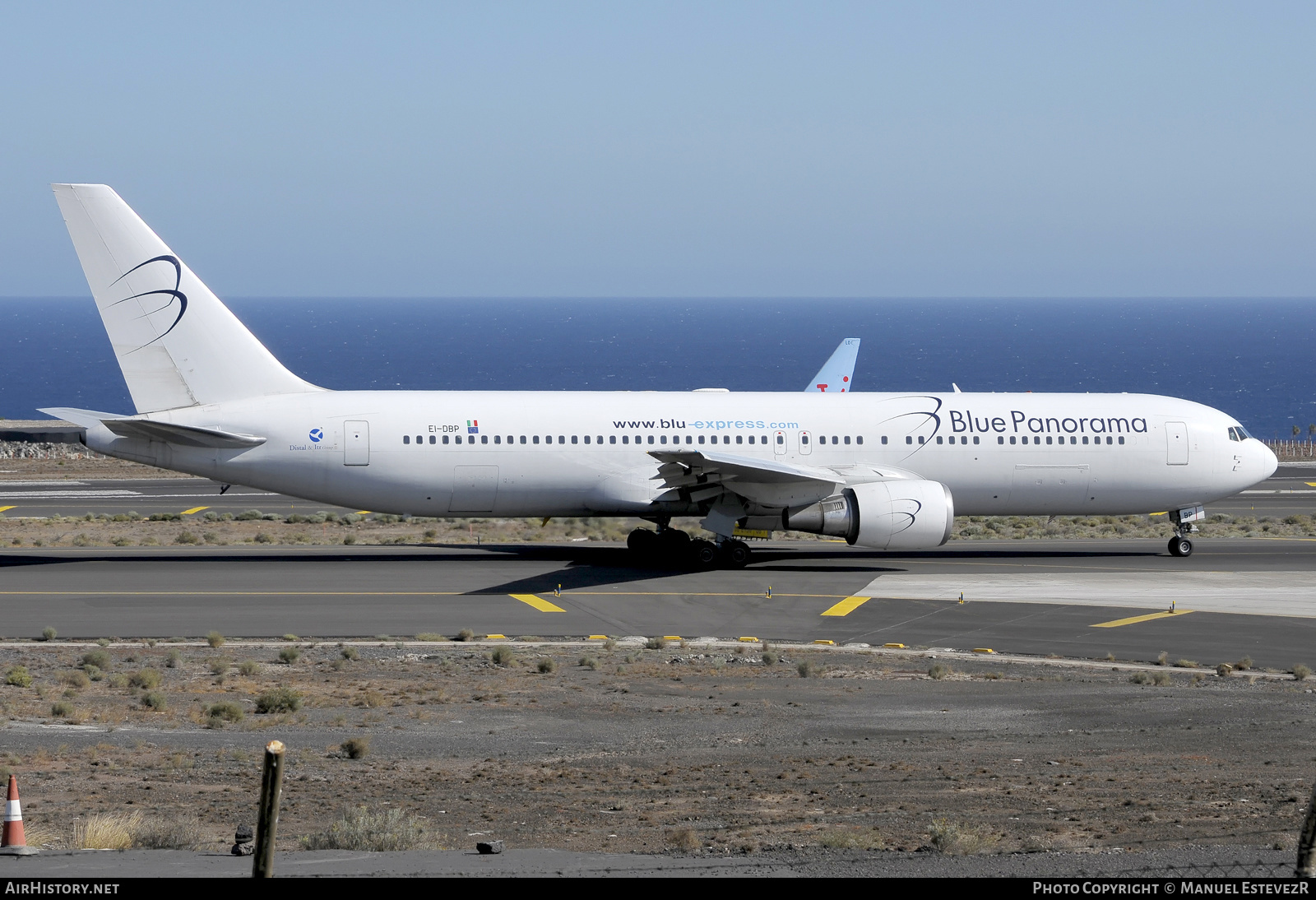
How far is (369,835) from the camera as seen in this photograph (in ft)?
37.4

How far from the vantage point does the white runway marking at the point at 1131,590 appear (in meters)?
28.4

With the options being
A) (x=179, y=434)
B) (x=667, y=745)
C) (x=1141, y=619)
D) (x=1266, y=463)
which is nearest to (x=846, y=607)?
(x=1141, y=619)

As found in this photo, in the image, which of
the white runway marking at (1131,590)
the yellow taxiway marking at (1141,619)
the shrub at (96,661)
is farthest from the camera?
the white runway marking at (1131,590)

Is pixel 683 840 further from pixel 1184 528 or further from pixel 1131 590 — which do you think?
pixel 1184 528

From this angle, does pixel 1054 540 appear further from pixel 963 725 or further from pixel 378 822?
pixel 378 822

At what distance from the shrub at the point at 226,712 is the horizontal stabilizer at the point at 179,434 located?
1289cm

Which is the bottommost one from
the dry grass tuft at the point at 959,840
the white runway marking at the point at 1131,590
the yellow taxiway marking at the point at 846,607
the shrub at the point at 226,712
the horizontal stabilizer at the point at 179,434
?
the shrub at the point at 226,712

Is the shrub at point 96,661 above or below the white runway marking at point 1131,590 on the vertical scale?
below

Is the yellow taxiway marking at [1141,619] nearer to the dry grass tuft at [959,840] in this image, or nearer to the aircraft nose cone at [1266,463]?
the aircraft nose cone at [1266,463]

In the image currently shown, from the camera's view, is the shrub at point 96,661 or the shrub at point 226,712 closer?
the shrub at point 226,712

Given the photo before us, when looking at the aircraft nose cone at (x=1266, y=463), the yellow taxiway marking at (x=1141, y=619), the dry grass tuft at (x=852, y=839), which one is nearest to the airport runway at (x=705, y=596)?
the yellow taxiway marking at (x=1141, y=619)

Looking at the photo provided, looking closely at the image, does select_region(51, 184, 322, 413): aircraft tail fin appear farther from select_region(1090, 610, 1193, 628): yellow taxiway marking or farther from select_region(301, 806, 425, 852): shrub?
select_region(301, 806, 425, 852): shrub

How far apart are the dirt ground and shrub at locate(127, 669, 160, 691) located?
0.11 feet

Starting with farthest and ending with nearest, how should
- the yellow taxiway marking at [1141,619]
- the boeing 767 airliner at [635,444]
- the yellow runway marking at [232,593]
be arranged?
the boeing 767 airliner at [635,444] < the yellow runway marking at [232,593] < the yellow taxiway marking at [1141,619]
